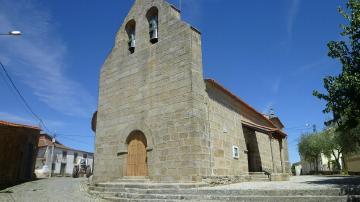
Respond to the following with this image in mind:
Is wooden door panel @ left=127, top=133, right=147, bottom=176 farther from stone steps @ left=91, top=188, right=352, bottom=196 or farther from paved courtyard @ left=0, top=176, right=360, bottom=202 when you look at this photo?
paved courtyard @ left=0, top=176, right=360, bottom=202

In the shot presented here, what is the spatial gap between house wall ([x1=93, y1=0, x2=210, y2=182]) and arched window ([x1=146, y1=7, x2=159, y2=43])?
10.1 inches

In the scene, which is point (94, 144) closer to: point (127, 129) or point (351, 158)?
point (127, 129)

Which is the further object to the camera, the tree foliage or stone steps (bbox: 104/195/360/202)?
the tree foliage

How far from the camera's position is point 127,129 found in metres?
12.5

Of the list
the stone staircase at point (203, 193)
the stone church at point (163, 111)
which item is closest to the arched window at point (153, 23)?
the stone church at point (163, 111)

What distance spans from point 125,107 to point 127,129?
1.03 metres

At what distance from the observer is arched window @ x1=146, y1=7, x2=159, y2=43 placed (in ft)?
41.9

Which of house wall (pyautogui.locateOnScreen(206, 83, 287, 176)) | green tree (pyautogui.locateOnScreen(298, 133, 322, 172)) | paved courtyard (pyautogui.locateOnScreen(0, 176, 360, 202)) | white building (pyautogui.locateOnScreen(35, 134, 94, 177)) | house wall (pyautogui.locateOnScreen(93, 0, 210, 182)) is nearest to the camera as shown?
paved courtyard (pyautogui.locateOnScreen(0, 176, 360, 202))

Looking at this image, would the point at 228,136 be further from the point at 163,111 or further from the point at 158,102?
the point at 158,102

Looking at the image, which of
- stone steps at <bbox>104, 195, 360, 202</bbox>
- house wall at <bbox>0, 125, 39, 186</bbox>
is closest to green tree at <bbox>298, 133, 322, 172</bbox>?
house wall at <bbox>0, 125, 39, 186</bbox>

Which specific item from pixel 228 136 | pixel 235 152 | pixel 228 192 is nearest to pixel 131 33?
pixel 228 136

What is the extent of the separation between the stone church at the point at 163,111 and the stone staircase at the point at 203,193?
3.14 feet

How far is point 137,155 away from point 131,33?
239 inches

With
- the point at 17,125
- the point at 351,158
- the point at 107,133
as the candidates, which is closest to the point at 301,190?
the point at 107,133
